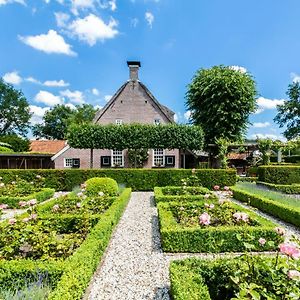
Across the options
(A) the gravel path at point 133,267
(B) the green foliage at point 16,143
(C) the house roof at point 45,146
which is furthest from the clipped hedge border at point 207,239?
(C) the house roof at point 45,146

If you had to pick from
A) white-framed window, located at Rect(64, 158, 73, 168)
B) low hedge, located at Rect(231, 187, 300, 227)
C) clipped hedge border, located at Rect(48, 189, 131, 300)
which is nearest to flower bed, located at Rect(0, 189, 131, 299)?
clipped hedge border, located at Rect(48, 189, 131, 300)

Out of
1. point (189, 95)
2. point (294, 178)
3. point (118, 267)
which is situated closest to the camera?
point (118, 267)

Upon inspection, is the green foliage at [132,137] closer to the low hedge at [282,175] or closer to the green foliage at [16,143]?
the low hedge at [282,175]

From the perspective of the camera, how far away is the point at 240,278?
3195 millimetres

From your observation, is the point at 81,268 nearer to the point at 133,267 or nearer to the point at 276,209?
the point at 133,267

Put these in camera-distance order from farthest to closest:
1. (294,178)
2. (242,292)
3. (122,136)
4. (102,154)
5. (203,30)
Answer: (102,154)
(122,136)
(294,178)
(203,30)
(242,292)

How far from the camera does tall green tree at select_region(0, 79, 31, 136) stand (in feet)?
164

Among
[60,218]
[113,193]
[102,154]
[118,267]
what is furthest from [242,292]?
[102,154]

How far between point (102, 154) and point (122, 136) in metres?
7.26

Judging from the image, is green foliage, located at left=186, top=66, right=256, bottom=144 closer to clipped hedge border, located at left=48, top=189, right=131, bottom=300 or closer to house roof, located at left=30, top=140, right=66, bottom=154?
house roof, located at left=30, top=140, right=66, bottom=154

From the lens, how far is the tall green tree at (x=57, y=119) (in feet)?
183

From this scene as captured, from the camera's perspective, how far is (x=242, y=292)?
8.82 feet

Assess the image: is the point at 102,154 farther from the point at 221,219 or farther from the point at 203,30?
the point at 221,219

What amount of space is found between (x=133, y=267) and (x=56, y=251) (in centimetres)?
140
